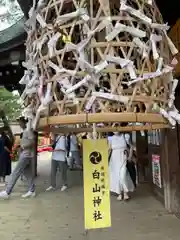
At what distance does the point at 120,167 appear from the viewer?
7.66 meters

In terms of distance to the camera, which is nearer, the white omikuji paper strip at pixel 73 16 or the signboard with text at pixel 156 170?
the white omikuji paper strip at pixel 73 16

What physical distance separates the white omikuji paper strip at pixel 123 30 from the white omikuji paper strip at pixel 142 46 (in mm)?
28

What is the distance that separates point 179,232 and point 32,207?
3200 mm

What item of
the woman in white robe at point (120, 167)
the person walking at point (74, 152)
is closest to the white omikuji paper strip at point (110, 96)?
the woman in white robe at point (120, 167)

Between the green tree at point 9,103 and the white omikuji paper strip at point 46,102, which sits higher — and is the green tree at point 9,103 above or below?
below

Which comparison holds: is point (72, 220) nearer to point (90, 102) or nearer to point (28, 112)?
point (28, 112)

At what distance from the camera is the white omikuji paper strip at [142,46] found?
78.7 inches

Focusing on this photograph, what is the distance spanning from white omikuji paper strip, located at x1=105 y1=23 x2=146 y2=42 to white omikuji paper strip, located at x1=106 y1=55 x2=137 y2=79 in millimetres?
106

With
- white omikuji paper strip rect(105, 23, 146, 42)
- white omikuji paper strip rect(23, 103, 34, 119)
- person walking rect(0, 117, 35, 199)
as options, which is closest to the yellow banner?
white omikuji paper strip rect(23, 103, 34, 119)

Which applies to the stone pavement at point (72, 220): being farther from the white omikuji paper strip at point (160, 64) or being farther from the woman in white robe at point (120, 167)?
the white omikuji paper strip at point (160, 64)

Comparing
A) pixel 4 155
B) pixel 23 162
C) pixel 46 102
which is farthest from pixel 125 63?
pixel 4 155

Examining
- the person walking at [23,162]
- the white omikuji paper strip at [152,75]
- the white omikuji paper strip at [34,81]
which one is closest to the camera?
the white omikuji paper strip at [152,75]

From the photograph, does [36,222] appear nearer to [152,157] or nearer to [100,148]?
[152,157]

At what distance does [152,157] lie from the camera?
7.77 metres
